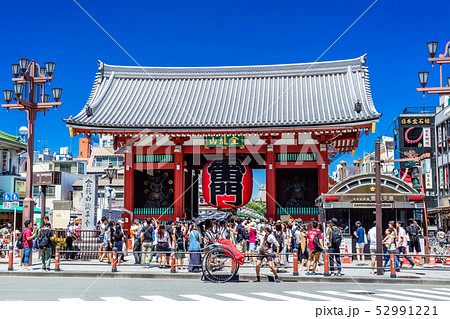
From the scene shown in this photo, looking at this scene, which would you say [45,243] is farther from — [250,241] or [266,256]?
[250,241]

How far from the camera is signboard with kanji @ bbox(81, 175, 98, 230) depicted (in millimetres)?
Answer: 25609

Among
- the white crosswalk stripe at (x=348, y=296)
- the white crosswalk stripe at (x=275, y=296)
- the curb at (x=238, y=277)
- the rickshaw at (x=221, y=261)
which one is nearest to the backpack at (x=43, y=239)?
the curb at (x=238, y=277)

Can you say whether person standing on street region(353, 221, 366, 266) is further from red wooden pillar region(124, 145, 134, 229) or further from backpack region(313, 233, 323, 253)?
red wooden pillar region(124, 145, 134, 229)

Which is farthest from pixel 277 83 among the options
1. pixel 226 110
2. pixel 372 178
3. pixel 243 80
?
pixel 372 178

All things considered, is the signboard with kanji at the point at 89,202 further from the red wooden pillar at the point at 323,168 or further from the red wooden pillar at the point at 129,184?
the red wooden pillar at the point at 323,168

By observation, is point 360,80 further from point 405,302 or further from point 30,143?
point 405,302

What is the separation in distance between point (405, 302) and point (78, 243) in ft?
53.4

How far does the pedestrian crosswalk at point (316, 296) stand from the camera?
11.9 metres

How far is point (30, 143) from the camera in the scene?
21078 millimetres

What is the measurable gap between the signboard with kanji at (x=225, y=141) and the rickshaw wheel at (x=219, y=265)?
49.1 ft

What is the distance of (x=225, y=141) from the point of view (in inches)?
1191

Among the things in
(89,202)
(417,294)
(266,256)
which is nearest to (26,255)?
(89,202)

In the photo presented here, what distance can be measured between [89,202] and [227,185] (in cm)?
775

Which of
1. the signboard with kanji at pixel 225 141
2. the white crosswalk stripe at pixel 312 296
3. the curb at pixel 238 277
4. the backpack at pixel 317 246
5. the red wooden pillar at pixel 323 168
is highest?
the signboard with kanji at pixel 225 141
